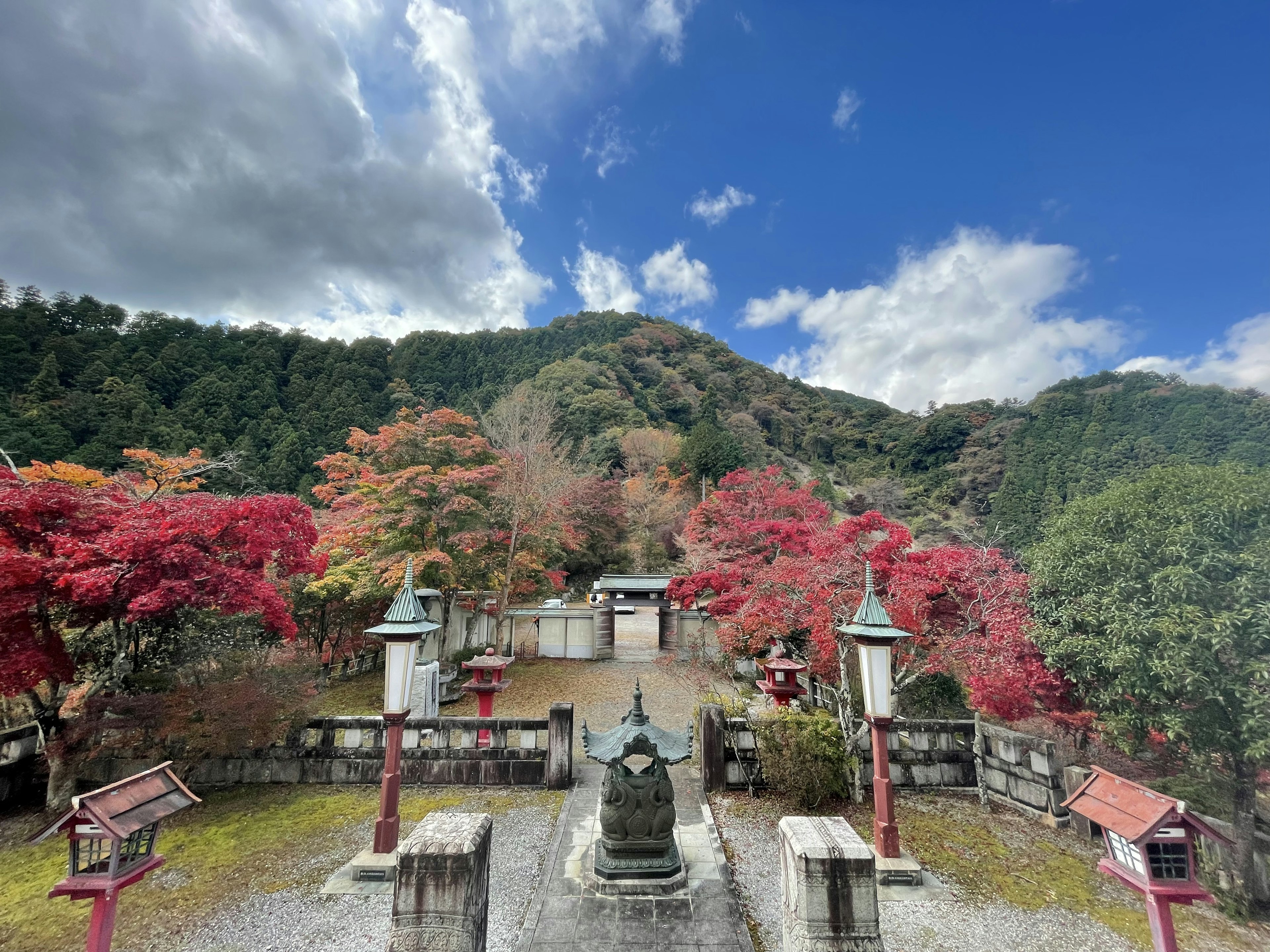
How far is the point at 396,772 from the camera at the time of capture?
5.43 meters

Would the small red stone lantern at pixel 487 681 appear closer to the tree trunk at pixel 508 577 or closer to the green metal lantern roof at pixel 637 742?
the tree trunk at pixel 508 577

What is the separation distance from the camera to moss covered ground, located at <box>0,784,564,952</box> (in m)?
4.59

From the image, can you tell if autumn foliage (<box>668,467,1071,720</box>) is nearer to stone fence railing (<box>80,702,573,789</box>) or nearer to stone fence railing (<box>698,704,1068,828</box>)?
stone fence railing (<box>698,704,1068,828</box>)

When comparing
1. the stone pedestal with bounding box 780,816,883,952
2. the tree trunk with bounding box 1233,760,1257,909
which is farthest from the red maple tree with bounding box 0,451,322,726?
the tree trunk with bounding box 1233,760,1257,909

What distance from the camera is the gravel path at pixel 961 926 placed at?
4422 millimetres

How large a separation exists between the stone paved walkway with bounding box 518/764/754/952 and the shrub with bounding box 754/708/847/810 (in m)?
1.36

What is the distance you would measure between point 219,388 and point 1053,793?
40673mm

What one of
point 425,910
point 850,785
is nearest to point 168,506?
point 425,910

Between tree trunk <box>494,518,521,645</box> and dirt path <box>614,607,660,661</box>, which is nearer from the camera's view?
tree trunk <box>494,518,521,645</box>

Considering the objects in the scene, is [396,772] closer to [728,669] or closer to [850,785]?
[850,785]

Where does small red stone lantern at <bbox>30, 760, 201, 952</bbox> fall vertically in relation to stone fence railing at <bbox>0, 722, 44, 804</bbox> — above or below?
above

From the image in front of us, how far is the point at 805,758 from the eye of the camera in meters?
6.64

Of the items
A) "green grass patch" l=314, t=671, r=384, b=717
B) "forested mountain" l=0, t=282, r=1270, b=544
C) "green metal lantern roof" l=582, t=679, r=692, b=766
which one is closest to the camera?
"green metal lantern roof" l=582, t=679, r=692, b=766

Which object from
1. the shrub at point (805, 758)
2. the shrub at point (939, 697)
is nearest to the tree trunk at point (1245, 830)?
the shrub at point (805, 758)
